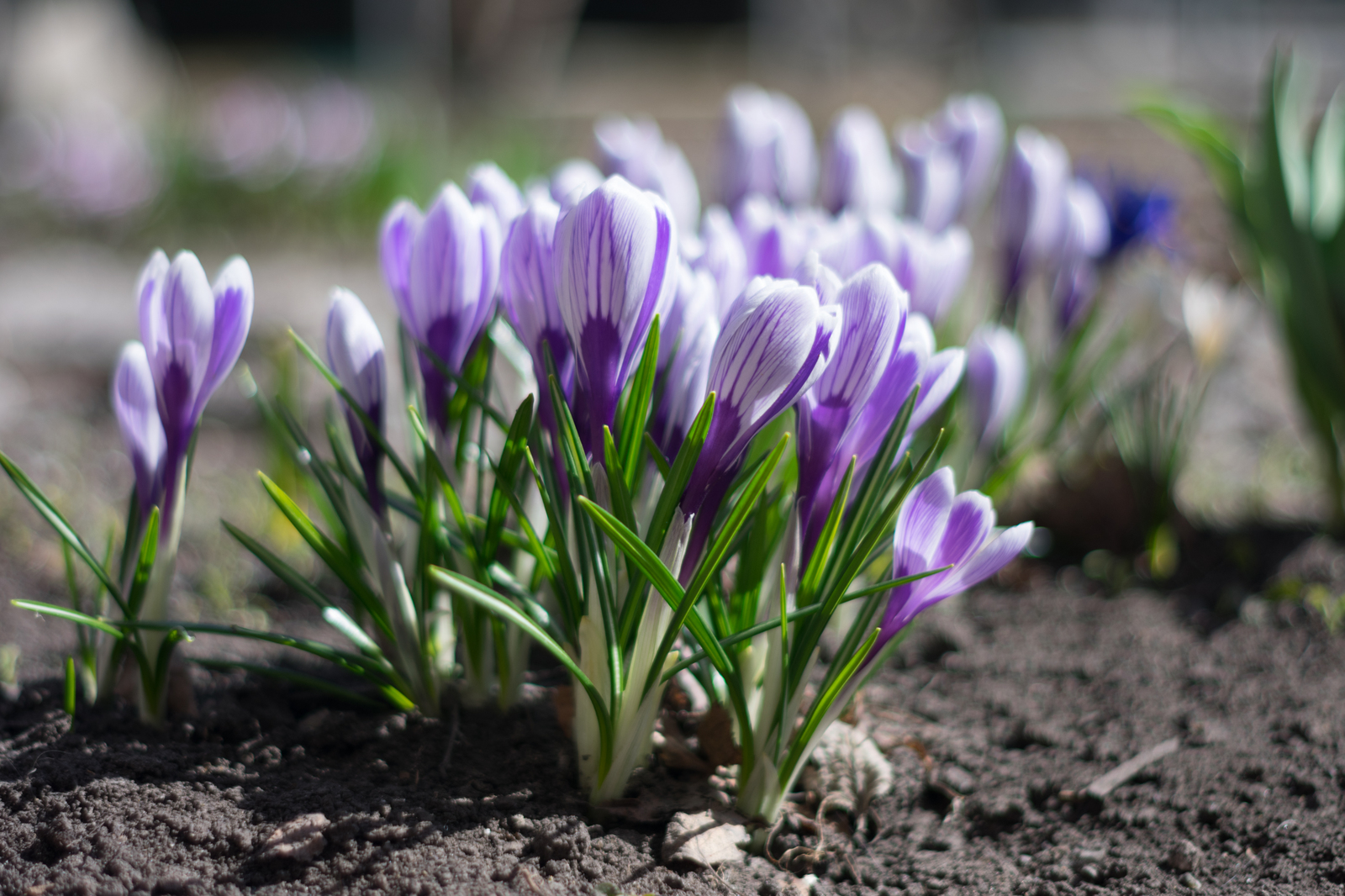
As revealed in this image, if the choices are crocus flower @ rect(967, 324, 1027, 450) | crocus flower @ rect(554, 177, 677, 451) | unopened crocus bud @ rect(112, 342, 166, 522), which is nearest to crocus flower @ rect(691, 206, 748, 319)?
crocus flower @ rect(554, 177, 677, 451)

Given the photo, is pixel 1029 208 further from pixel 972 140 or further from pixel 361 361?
pixel 361 361

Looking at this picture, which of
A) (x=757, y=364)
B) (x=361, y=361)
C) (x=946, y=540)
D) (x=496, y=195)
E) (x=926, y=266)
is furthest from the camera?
(x=926, y=266)

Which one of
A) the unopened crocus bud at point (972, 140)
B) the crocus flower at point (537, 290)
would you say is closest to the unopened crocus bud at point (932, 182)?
the unopened crocus bud at point (972, 140)

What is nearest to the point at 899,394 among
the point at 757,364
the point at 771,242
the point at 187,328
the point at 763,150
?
the point at 757,364

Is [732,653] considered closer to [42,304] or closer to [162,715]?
[162,715]

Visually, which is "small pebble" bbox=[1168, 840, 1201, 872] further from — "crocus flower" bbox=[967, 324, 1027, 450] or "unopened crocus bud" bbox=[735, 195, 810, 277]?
"unopened crocus bud" bbox=[735, 195, 810, 277]

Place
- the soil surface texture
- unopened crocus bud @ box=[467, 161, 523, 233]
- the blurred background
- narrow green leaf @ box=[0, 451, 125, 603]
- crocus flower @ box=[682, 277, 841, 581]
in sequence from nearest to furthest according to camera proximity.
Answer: crocus flower @ box=[682, 277, 841, 581], the soil surface texture, narrow green leaf @ box=[0, 451, 125, 603], unopened crocus bud @ box=[467, 161, 523, 233], the blurred background

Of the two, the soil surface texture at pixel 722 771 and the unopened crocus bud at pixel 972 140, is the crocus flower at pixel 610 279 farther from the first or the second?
the unopened crocus bud at pixel 972 140

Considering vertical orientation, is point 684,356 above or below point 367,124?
below
